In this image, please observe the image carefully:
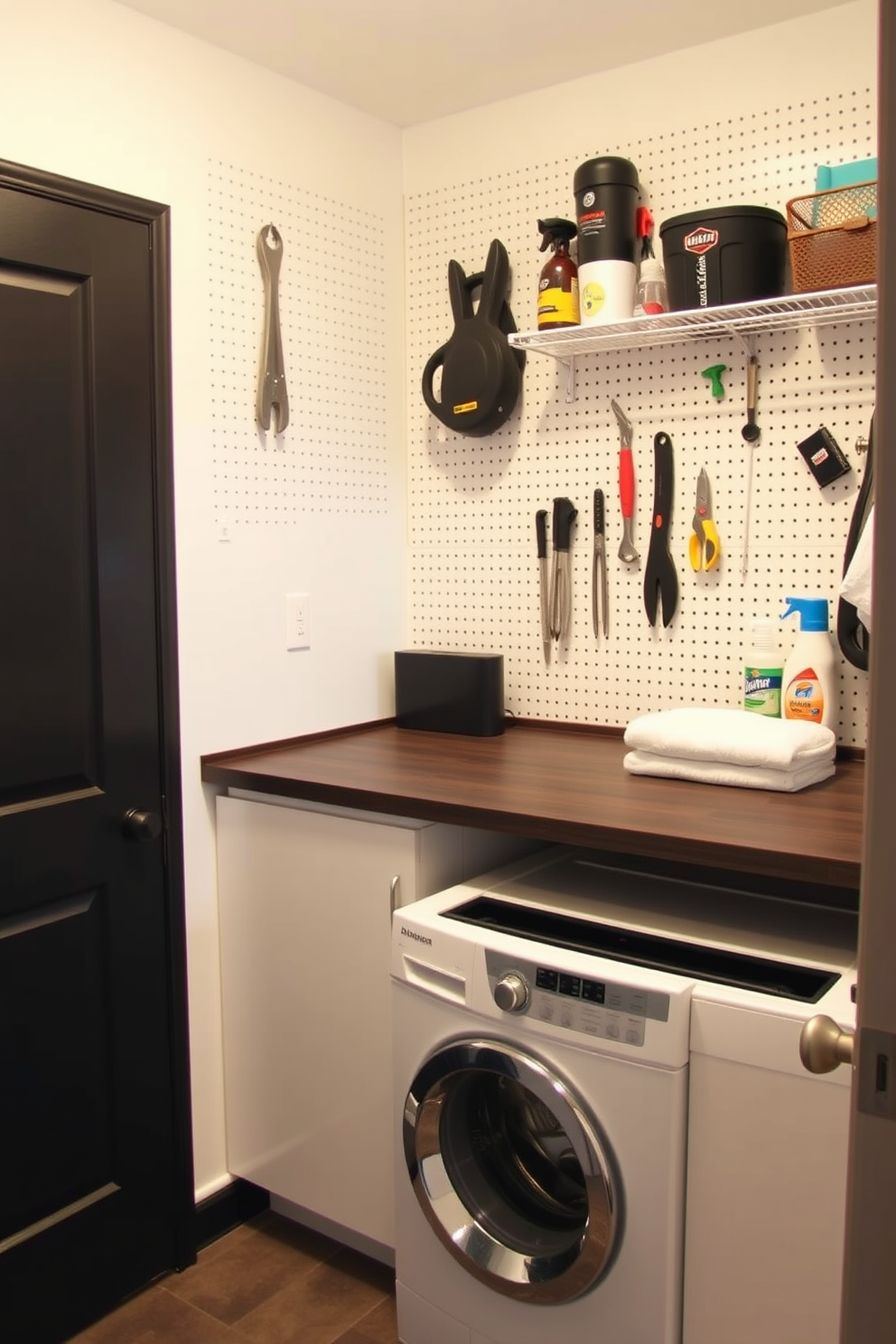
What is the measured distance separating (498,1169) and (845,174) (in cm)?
184

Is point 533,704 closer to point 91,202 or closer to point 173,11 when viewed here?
point 91,202

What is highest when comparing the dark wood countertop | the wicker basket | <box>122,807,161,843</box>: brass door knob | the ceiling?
the ceiling

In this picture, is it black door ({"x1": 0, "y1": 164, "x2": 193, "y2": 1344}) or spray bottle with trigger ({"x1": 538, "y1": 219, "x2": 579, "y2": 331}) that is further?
spray bottle with trigger ({"x1": 538, "y1": 219, "x2": 579, "y2": 331})

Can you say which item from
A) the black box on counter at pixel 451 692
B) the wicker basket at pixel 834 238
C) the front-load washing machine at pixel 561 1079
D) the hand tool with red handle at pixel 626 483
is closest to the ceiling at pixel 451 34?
the wicker basket at pixel 834 238

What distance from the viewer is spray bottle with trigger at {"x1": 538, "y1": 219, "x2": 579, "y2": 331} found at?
7.29 feet

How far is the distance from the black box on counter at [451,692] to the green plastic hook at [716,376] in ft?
2.44

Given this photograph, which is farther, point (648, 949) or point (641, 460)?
point (641, 460)

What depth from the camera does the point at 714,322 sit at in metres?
2.04

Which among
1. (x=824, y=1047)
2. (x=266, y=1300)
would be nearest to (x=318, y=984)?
(x=266, y=1300)

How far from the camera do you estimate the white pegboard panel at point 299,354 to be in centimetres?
Answer: 217

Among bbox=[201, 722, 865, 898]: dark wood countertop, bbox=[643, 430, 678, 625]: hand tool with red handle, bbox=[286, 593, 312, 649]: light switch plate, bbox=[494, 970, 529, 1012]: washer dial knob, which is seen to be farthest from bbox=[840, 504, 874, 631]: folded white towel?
bbox=[286, 593, 312, 649]: light switch plate

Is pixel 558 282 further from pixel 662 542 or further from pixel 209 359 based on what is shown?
pixel 209 359

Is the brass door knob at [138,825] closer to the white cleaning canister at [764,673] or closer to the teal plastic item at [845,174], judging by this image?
the white cleaning canister at [764,673]

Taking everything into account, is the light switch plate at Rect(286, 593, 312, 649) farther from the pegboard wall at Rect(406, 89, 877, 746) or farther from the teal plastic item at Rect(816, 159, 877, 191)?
the teal plastic item at Rect(816, 159, 877, 191)
